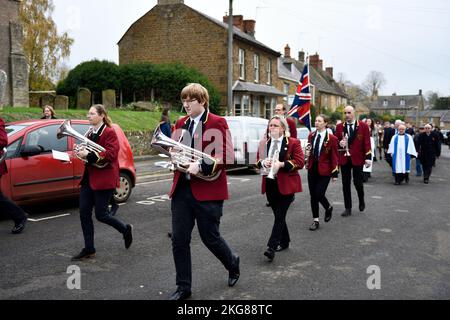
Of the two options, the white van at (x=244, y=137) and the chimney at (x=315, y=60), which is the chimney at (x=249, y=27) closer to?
the white van at (x=244, y=137)

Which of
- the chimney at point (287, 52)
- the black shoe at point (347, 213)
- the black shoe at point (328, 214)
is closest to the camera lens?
the black shoe at point (328, 214)

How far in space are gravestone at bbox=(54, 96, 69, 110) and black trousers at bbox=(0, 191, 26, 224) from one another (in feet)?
40.8

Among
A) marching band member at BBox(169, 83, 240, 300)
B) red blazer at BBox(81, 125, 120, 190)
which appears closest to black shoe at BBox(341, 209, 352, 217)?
red blazer at BBox(81, 125, 120, 190)

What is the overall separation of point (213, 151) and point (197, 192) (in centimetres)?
43

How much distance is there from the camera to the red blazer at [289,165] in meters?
5.70

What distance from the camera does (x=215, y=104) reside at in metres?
28.6

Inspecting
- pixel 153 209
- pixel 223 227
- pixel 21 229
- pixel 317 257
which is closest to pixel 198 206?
pixel 317 257

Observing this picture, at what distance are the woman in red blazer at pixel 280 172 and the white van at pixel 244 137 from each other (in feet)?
28.2

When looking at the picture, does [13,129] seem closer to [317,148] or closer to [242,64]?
[317,148]

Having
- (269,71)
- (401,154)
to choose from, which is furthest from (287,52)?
(401,154)

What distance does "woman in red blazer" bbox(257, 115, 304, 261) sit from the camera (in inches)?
223

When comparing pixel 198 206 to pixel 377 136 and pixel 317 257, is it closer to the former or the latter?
pixel 317 257

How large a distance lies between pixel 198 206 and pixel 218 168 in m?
0.41

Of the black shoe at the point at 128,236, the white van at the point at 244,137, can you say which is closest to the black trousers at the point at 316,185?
the black shoe at the point at 128,236
